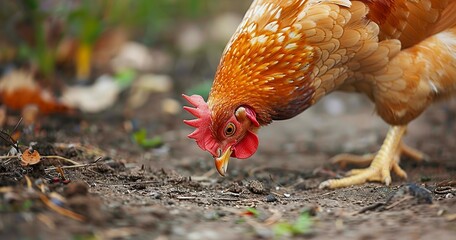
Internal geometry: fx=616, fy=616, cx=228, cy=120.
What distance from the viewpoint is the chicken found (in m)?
3.79

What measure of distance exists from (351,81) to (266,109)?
742mm

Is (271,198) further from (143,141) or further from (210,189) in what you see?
(143,141)

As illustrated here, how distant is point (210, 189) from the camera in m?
3.88

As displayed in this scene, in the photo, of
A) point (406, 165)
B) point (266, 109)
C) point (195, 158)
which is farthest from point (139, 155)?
point (406, 165)

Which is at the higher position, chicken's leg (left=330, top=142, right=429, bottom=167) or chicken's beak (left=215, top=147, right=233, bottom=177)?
chicken's beak (left=215, top=147, right=233, bottom=177)

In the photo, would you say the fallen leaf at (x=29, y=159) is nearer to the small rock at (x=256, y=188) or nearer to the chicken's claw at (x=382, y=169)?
the small rock at (x=256, y=188)

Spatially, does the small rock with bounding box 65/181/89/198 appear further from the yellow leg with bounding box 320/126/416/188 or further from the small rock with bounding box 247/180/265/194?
the yellow leg with bounding box 320/126/416/188


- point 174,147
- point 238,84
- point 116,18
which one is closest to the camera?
point 238,84

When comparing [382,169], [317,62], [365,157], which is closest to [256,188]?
[317,62]

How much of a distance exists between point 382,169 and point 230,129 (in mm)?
1275

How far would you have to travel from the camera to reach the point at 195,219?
294 centimetres

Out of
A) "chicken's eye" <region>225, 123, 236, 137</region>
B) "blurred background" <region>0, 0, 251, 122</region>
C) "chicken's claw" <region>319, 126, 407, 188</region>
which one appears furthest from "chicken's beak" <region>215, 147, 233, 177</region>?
"blurred background" <region>0, 0, 251, 122</region>

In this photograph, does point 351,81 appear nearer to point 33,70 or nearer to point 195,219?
point 195,219

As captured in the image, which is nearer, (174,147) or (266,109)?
(266,109)
